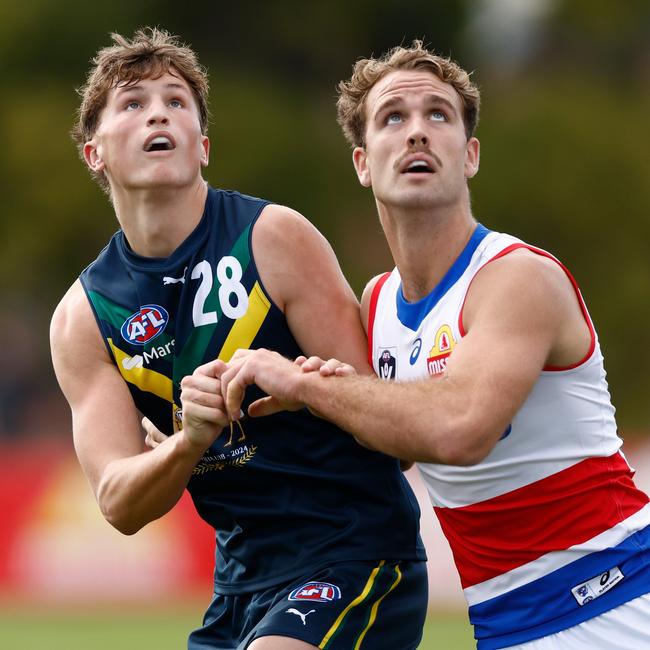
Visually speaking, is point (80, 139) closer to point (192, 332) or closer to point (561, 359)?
point (192, 332)

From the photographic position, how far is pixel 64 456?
14.9 metres

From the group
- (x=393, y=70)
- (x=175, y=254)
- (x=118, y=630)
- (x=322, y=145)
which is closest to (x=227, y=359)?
(x=175, y=254)

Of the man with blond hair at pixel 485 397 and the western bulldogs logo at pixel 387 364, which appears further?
the western bulldogs logo at pixel 387 364

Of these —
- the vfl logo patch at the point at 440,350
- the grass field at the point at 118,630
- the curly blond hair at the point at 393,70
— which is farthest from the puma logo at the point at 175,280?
the grass field at the point at 118,630

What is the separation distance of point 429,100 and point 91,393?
74.9 inches

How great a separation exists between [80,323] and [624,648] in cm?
264

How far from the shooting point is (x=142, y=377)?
232 inches

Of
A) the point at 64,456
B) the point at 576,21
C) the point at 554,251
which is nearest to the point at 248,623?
the point at 64,456

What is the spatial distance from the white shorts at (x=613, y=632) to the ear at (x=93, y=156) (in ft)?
9.27

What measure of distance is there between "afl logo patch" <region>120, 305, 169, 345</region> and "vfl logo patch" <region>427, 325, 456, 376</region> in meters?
1.20

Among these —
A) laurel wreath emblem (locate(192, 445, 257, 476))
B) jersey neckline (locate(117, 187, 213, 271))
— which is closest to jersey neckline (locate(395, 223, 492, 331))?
laurel wreath emblem (locate(192, 445, 257, 476))

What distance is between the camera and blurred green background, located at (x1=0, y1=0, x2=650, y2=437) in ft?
74.6

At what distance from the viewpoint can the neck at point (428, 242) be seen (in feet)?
18.4

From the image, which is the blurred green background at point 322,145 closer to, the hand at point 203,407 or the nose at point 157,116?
the nose at point 157,116
